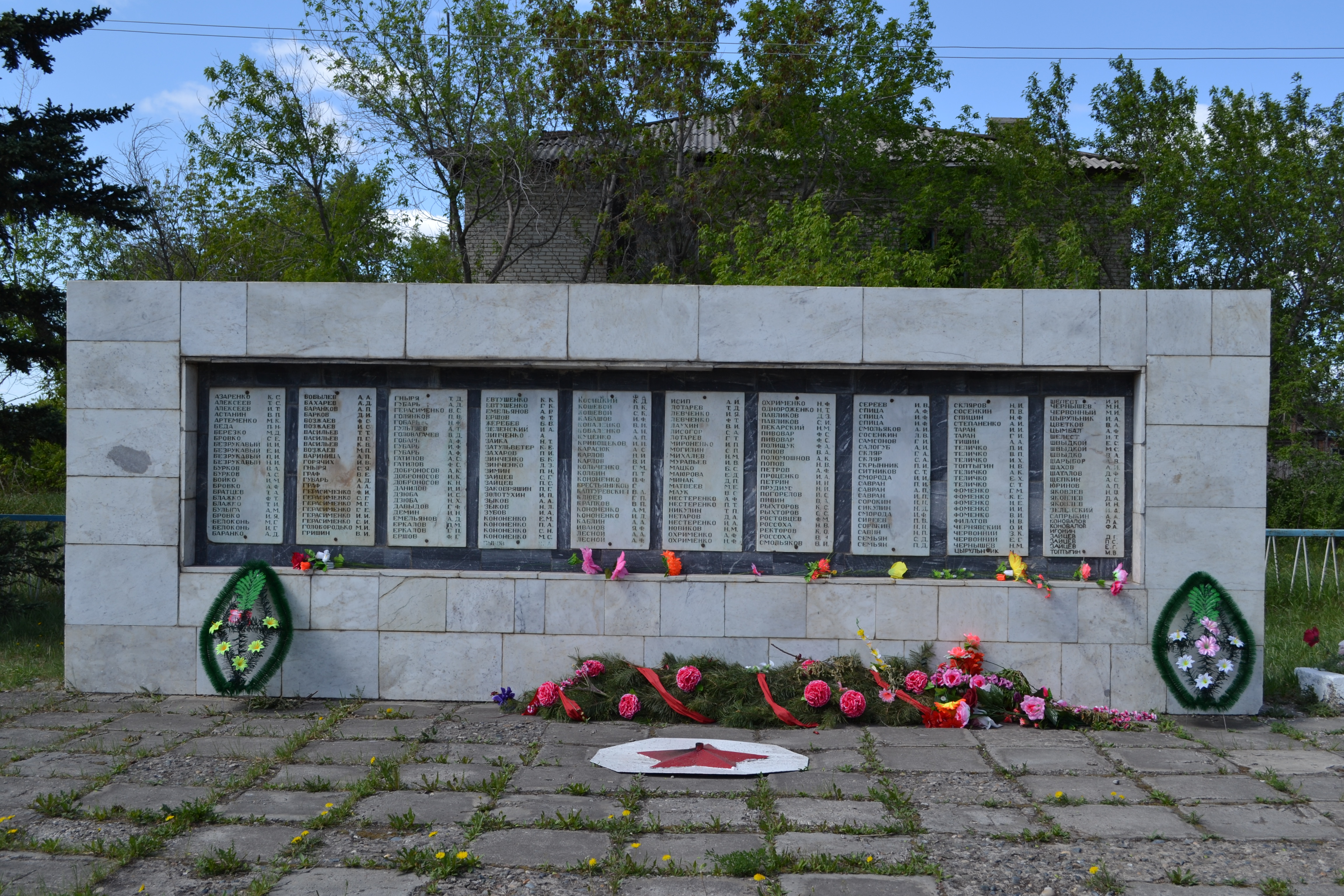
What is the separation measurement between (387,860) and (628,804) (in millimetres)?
1086

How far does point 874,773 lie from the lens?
15.5 ft

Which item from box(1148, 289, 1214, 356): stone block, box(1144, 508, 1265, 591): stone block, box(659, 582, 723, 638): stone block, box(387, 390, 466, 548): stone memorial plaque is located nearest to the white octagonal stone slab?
box(659, 582, 723, 638): stone block

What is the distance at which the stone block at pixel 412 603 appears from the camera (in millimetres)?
6180

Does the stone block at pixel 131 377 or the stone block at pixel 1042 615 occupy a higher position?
the stone block at pixel 131 377

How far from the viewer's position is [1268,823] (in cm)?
411

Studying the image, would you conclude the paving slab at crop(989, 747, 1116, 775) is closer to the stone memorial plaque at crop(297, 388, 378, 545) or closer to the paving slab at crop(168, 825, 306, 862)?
the paving slab at crop(168, 825, 306, 862)

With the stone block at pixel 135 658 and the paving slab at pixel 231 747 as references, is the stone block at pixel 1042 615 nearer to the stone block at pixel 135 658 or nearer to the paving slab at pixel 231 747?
the paving slab at pixel 231 747

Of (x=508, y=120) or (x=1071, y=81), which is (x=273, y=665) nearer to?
(x=508, y=120)

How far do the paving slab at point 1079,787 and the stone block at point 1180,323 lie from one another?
9.21 ft

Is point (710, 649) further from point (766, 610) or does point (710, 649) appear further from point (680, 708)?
point (680, 708)

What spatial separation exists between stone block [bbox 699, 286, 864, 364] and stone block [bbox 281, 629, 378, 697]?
2.88m

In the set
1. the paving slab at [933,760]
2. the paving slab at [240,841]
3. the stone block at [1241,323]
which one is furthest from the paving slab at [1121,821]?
the paving slab at [240,841]

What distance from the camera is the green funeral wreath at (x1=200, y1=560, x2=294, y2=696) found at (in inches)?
239

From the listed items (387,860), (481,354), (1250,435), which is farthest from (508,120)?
(387,860)
